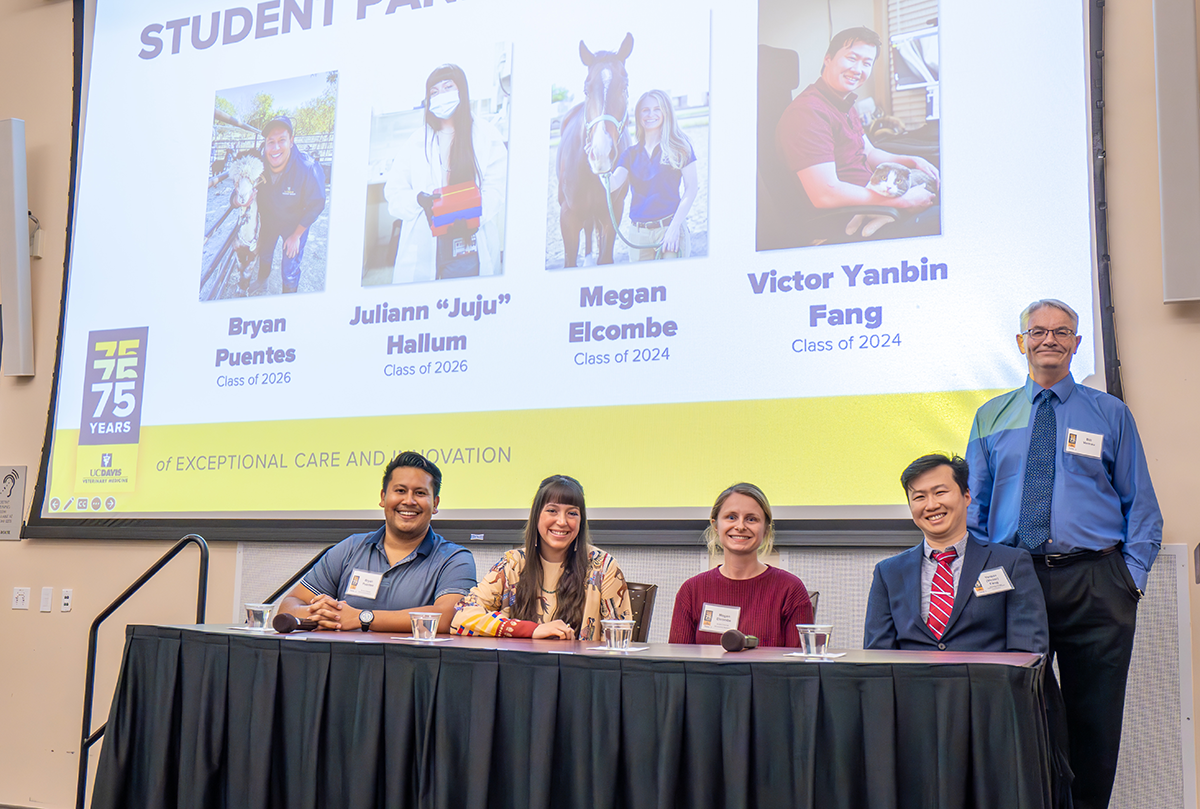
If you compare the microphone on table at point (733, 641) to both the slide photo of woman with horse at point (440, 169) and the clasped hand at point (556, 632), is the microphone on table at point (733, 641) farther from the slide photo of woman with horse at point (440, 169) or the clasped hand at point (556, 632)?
the slide photo of woman with horse at point (440, 169)

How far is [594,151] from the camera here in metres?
3.65

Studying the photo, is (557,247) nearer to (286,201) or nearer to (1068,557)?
(286,201)

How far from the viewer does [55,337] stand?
Result: 15.0ft

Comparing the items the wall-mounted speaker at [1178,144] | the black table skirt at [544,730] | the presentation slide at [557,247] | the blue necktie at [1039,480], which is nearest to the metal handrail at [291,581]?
the presentation slide at [557,247]

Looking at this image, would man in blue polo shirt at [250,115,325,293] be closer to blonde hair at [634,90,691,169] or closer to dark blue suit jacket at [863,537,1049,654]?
blonde hair at [634,90,691,169]

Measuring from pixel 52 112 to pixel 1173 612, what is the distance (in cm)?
531

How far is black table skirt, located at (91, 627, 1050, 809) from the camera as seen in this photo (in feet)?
5.49

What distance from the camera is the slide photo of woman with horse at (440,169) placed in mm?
3791

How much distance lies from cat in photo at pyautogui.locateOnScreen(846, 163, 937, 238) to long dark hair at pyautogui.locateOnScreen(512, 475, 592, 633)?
140cm

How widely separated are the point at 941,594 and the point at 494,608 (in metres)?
1.16

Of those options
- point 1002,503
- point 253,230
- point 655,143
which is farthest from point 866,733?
point 253,230

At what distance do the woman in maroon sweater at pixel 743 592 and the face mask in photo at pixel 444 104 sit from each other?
2.17m

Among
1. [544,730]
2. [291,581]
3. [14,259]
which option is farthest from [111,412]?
[544,730]

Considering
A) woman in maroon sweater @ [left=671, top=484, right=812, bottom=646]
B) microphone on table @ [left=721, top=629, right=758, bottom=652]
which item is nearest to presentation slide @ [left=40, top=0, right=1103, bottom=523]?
woman in maroon sweater @ [left=671, top=484, right=812, bottom=646]
